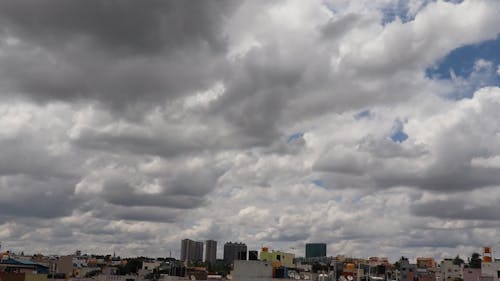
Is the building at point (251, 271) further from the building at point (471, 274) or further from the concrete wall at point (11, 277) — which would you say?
the building at point (471, 274)

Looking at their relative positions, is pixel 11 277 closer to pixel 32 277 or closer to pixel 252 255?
pixel 32 277

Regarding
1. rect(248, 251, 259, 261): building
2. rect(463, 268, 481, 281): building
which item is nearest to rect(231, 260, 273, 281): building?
rect(248, 251, 259, 261): building

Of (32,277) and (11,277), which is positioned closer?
(11,277)

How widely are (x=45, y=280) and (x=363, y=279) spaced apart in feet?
307

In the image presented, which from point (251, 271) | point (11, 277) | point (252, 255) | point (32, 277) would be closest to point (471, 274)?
point (252, 255)

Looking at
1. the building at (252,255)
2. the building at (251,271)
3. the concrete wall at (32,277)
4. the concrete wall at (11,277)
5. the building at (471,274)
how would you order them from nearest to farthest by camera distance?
the building at (251,271) → the building at (252,255) → the concrete wall at (11,277) → the concrete wall at (32,277) → the building at (471,274)

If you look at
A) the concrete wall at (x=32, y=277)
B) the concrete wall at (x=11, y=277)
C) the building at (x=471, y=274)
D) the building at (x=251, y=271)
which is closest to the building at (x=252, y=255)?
the building at (x=251, y=271)

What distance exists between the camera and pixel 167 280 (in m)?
172

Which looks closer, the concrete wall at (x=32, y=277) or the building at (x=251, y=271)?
the building at (x=251, y=271)

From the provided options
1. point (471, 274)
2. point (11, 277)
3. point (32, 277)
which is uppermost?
point (471, 274)

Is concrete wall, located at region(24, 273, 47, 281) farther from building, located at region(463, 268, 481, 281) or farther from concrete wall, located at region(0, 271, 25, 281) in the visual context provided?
building, located at region(463, 268, 481, 281)

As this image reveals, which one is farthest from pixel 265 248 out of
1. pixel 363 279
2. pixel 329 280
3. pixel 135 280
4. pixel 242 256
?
pixel 135 280

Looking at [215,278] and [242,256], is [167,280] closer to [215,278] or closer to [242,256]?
[215,278]

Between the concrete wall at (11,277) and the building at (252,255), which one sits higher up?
the building at (252,255)
